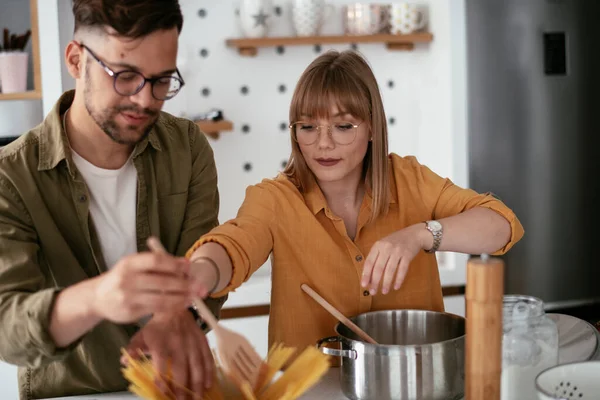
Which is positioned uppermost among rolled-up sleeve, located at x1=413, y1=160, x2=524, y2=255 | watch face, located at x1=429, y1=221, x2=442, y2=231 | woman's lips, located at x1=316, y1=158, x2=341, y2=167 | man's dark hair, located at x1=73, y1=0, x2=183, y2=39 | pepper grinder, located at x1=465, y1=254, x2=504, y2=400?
man's dark hair, located at x1=73, y1=0, x2=183, y2=39

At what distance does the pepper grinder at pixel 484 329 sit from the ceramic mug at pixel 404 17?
232cm

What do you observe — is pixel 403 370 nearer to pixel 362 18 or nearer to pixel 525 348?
pixel 525 348

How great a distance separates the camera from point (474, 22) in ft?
10.2

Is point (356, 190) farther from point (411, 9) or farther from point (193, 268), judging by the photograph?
point (411, 9)

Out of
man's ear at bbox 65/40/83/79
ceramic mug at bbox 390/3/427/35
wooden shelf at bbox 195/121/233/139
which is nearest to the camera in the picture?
man's ear at bbox 65/40/83/79

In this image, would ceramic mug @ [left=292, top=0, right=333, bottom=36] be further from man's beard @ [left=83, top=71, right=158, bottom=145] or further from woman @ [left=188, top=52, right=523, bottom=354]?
man's beard @ [left=83, top=71, right=158, bottom=145]

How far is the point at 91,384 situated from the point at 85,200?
38 cm

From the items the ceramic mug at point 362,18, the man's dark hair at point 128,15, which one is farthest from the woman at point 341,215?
the ceramic mug at point 362,18

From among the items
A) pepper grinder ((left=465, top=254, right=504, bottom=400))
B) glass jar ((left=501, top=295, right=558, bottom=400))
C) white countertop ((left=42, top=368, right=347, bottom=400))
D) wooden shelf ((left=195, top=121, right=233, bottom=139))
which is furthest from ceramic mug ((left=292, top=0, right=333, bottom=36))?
pepper grinder ((left=465, top=254, right=504, bottom=400))

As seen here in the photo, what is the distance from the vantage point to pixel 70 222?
60.8 inches

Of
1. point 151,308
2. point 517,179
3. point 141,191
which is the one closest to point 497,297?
point 151,308

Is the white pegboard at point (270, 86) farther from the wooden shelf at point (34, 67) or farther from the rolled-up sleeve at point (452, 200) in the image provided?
the rolled-up sleeve at point (452, 200)

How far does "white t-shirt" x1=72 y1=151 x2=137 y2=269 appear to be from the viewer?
1595mm

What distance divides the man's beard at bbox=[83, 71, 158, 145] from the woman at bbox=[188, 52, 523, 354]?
0.26 m
